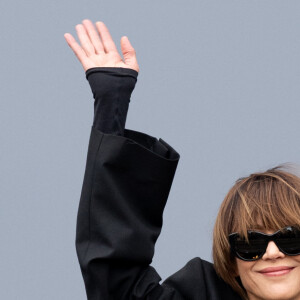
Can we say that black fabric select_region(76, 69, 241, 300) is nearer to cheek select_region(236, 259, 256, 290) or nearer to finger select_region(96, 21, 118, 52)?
finger select_region(96, 21, 118, 52)

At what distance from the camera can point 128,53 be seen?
235cm

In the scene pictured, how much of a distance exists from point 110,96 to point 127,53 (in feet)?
0.45

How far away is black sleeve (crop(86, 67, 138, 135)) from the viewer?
2.27 metres

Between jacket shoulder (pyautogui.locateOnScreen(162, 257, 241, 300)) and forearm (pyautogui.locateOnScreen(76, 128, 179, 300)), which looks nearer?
forearm (pyautogui.locateOnScreen(76, 128, 179, 300))

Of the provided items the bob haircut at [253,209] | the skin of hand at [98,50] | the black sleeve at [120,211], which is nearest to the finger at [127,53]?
the skin of hand at [98,50]

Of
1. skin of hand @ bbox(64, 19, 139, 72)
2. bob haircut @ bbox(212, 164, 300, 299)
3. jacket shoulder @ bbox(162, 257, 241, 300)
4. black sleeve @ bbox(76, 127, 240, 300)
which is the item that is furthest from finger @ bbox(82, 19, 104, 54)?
jacket shoulder @ bbox(162, 257, 241, 300)

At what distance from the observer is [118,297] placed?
229 centimetres

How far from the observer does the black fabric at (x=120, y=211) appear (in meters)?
2.23

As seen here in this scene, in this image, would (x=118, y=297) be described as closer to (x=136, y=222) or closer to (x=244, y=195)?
(x=136, y=222)

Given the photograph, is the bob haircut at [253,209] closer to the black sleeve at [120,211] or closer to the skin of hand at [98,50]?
the black sleeve at [120,211]

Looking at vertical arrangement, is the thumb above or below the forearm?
above

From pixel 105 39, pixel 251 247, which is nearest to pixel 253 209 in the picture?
pixel 251 247

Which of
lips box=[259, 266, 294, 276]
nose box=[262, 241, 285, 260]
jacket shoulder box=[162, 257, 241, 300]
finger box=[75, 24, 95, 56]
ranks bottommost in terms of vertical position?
jacket shoulder box=[162, 257, 241, 300]

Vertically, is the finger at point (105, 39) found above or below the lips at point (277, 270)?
above
